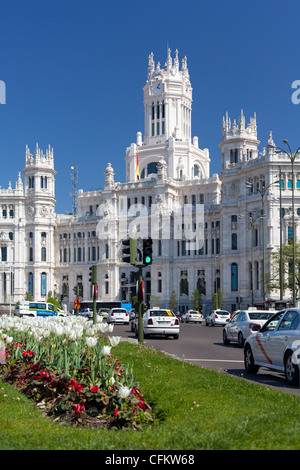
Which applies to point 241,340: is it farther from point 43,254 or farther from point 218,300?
point 43,254

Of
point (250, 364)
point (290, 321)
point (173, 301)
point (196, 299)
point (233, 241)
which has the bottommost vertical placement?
point (173, 301)

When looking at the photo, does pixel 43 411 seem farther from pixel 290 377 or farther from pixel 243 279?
pixel 243 279

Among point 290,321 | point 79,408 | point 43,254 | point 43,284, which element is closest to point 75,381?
point 79,408

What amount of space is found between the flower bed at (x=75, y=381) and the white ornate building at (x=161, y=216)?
73.8m

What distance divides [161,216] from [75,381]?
94738mm

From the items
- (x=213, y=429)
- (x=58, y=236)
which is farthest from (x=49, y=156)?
(x=213, y=429)

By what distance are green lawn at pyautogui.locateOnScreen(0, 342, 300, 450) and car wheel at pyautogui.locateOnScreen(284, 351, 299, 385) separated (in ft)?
6.20

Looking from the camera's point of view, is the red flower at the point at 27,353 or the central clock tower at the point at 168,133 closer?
the red flower at the point at 27,353

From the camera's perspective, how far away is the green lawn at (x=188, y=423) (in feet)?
22.3

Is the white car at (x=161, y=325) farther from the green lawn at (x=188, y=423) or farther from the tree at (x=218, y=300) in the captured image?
the tree at (x=218, y=300)

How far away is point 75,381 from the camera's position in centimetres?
943

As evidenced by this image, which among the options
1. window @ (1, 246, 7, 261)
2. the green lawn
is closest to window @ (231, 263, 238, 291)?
window @ (1, 246, 7, 261)

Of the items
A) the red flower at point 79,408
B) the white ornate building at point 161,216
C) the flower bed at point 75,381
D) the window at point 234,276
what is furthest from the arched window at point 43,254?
the red flower at point 79,408

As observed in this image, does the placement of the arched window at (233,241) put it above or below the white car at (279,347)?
above
